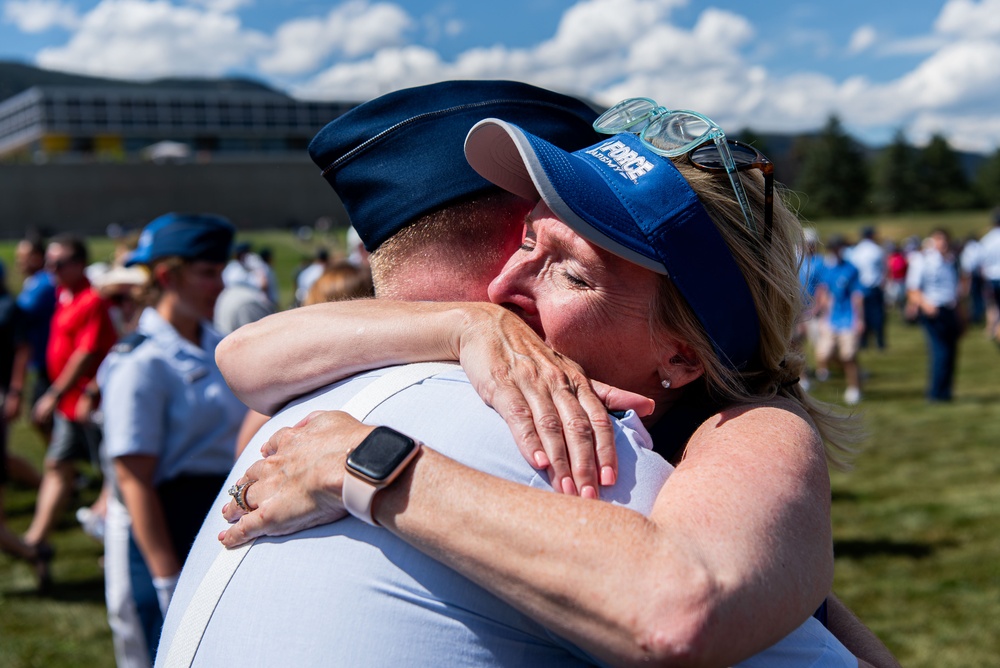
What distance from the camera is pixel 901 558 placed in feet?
21.3

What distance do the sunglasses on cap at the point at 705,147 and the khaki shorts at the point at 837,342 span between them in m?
11.3

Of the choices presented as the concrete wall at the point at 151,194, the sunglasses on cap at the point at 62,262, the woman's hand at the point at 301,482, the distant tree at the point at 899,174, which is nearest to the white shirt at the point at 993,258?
the sunglasses on cap at the point at 62,262

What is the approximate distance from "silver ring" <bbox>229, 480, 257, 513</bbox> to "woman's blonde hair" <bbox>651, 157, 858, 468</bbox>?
73 centimetres

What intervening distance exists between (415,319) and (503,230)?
1.13ft

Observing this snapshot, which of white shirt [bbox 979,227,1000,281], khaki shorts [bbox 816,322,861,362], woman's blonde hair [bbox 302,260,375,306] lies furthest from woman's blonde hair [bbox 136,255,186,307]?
white shirt [bbox 979,227,1000,281]

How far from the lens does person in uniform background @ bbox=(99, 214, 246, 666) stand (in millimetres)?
3834

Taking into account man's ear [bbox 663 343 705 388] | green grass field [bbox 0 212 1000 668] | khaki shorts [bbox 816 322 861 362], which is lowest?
green grass field [bbox 0 212 1000 668]

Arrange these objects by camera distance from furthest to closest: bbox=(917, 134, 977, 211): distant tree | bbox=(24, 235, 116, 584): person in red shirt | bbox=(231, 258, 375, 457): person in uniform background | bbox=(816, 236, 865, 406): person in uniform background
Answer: bbox=(917, 134, 977, 211): distant tree
bbox=(816, 236, 865, 406): person in uniform background
bbox=(24, 235, 116, 584): person in red shirt
bbox=(231, 258, 375, 457): person in uniform background

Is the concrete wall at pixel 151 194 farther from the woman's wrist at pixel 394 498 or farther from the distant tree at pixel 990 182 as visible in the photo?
the distant tree at pixel 990 182

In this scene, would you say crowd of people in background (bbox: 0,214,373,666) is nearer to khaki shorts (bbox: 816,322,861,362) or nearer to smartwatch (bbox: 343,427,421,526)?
smartwatch (bbox: 343,427,421,526)

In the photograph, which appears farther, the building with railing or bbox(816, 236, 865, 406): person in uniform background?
the building with railing

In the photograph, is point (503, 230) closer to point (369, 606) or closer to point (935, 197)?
point (369, 606)

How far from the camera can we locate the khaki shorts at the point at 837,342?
1230 cm

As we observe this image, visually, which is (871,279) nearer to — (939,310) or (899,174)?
(939,310)
